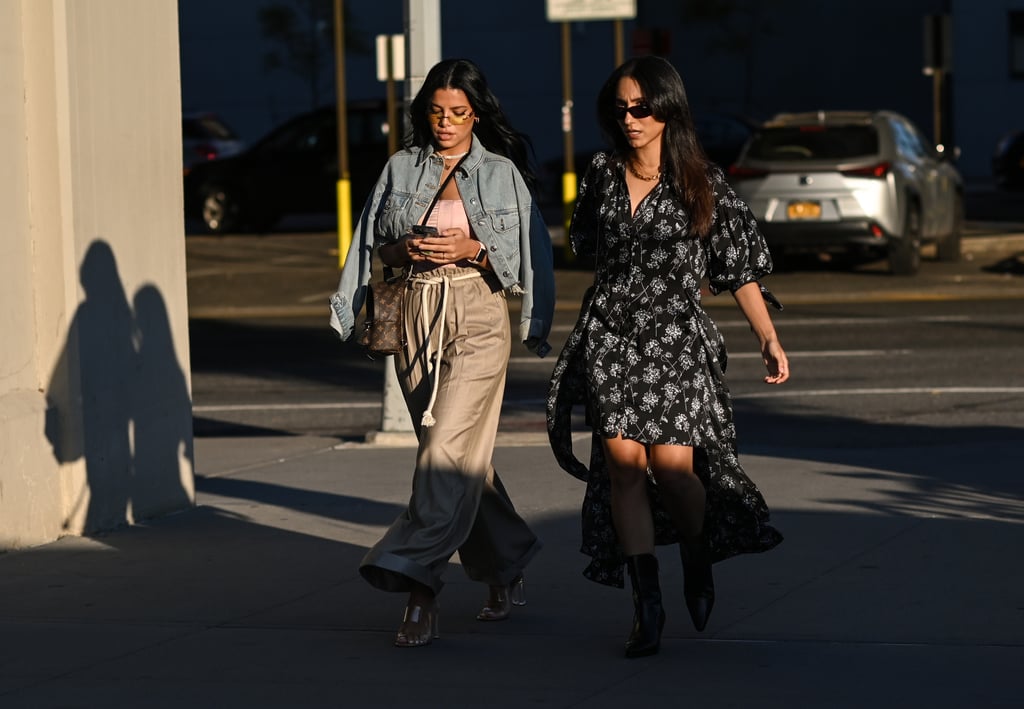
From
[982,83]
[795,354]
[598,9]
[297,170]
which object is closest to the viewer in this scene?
[795,354]

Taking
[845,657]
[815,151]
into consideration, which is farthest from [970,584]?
[815,151]

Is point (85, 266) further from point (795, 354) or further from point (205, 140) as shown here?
point (205, 140)

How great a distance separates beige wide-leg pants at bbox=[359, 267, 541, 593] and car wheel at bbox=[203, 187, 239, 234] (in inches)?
901

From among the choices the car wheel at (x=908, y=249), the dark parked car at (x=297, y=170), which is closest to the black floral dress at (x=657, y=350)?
the car wheel at (x=908, y=249)

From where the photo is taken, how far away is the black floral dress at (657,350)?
578 centimetres

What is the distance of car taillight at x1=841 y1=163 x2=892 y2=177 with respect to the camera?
773 inches

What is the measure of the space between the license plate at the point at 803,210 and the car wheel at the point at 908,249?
966 mm

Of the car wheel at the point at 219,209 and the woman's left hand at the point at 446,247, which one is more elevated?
the car wheel at the point at 219,209

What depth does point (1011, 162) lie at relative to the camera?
3631cm

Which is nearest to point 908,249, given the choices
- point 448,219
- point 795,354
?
point 795,354

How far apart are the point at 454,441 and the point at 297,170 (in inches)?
904

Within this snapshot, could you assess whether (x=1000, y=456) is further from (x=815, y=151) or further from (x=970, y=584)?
(x=815, y=151)

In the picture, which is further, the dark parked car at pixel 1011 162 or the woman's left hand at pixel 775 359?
the dark parked car at pixel 1011 162

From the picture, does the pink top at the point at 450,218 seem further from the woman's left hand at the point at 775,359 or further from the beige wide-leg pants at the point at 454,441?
the woman's left hand at the point at 775,359
